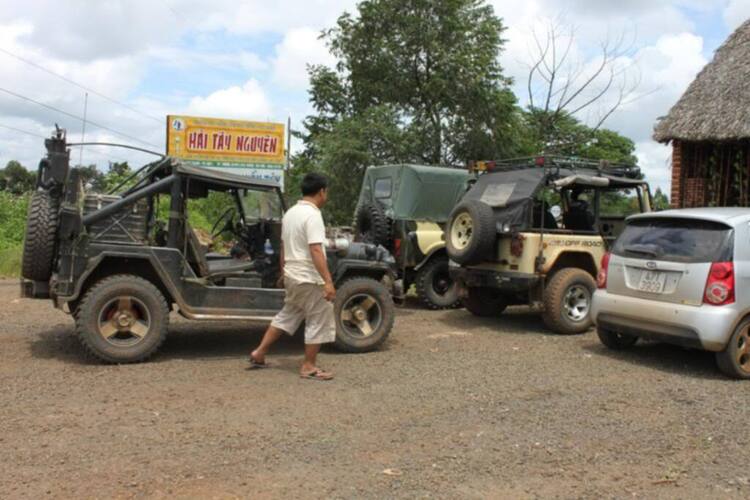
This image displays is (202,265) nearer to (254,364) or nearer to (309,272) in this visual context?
(254,364)

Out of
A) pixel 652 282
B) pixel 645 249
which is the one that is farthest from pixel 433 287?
pixel 652 282

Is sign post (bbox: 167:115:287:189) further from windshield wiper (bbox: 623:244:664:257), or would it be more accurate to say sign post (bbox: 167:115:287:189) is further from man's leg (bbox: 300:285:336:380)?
windshield wiper (bbox: 623:244:664:257)

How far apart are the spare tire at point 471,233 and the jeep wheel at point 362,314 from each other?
175 cm

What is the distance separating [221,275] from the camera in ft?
23.1

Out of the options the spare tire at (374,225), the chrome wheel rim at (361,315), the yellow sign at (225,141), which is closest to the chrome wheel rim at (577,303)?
the chrome wheel rim at (361,315)

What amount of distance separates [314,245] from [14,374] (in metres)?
2.95

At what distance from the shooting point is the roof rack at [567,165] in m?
9.03

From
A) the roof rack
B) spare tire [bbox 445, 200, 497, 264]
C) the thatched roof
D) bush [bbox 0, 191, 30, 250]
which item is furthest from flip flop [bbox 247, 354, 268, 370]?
bush [bbox 0, 191, 30, 250]

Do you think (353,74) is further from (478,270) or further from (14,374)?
(14,374)

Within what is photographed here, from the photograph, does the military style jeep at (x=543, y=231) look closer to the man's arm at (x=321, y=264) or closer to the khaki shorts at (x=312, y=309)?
the khaki shorts at (x=312, y=309)

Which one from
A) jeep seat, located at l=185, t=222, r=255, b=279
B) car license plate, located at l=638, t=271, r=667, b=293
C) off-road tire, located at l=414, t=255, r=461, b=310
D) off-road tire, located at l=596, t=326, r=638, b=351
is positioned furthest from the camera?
off-road tire, located at l=414, t=255, r=461, b=310

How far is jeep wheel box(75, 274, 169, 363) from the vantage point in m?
6.27

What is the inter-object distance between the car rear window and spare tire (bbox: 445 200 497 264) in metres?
1.78

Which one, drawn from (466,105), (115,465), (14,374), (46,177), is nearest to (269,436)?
(115,465)
